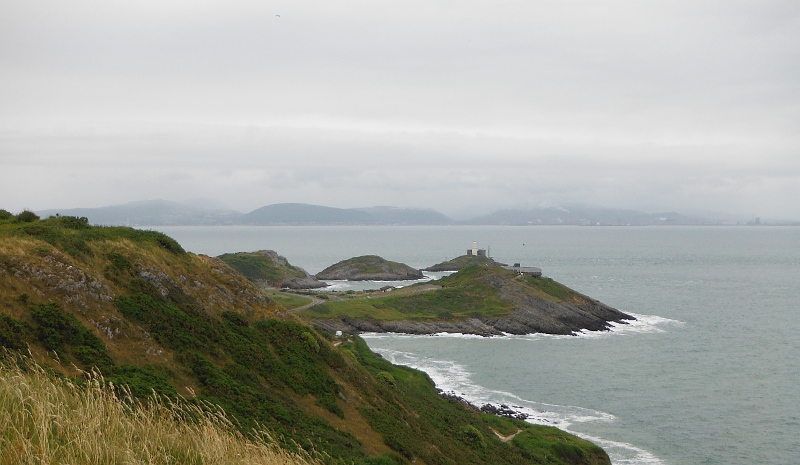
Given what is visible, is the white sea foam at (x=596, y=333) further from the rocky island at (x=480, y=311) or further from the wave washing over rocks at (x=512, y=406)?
the wave washing over rocks at (x=512, y=406)

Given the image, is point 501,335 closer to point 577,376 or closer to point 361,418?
point 577,376

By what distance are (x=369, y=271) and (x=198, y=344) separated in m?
127

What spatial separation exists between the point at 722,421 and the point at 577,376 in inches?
591

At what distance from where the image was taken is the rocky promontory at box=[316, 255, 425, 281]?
5812 inches

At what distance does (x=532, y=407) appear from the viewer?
1934 inches

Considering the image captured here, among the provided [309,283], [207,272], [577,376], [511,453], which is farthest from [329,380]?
[309,283]

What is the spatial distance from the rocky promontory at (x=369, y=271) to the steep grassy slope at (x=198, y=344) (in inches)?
4474

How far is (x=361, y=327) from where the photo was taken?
82.0m

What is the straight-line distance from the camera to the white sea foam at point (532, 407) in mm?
39331

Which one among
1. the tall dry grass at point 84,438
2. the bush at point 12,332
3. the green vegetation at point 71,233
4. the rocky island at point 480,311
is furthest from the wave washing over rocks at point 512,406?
the tall dry grass at point 84,438

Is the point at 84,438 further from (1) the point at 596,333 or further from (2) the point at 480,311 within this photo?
(2) the point at 480,311

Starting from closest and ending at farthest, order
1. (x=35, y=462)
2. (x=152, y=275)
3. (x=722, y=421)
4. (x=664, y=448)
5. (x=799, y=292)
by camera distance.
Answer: (x=35, y=462) < (x=152, y=275) < (x=664, y=448) < (x=722, y=421) < (x=799, y=292)

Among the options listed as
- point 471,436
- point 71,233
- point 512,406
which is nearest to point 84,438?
point 71,233

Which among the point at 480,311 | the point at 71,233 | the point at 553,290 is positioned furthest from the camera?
the point at 553,290
